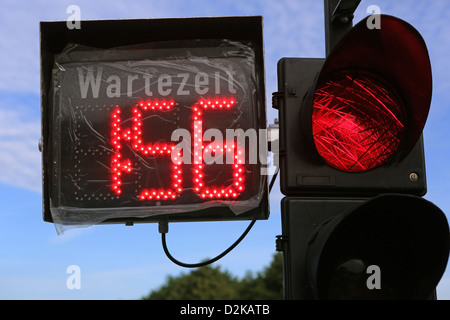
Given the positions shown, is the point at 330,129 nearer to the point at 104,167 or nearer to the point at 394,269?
the point at 394,269

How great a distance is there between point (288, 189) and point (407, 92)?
31.0 inches

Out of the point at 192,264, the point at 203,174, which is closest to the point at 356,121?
the point at 203,174

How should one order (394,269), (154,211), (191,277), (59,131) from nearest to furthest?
(394,269) < (154,211) < (59,131) < (191,277)

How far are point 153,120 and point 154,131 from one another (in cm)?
6

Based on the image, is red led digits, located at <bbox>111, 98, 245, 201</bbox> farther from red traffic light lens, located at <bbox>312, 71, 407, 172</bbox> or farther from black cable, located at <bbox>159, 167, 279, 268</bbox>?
red traffic light lens, located at <bbox>312, 71, 407, 172</bbox>

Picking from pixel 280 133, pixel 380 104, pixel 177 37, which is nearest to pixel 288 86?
pixel 280 133

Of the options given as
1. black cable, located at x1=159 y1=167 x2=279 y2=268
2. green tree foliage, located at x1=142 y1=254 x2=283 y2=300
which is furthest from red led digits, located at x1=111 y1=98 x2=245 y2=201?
green tree foliage, located at x1=142 y1=254 x2=283 y2=300

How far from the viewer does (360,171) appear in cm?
242

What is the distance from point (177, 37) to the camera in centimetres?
300

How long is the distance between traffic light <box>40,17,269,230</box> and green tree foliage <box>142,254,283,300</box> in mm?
33291

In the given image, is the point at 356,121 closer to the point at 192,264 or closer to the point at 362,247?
the point at 362,247

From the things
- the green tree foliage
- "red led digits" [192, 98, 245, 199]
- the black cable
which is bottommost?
the green tree foliage

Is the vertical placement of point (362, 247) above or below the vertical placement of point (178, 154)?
below

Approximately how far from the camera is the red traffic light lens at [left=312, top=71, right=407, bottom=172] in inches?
96.5
